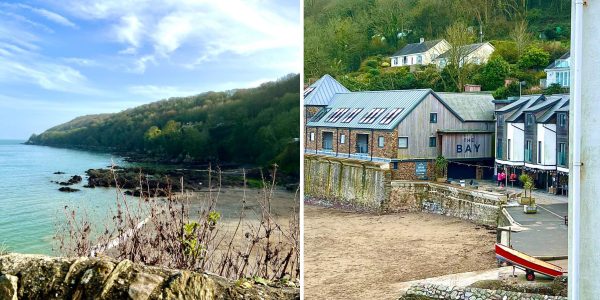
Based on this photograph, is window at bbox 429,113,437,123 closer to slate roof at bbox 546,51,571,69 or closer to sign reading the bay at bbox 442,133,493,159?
sign reading the bay at bbox 442,133,493,159

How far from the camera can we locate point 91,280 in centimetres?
320

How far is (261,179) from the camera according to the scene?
4.07 meters

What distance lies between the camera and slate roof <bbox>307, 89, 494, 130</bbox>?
339 centimetres

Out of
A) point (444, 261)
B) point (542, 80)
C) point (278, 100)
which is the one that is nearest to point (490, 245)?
point (444, 261)

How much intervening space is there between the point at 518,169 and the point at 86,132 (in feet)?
7.55

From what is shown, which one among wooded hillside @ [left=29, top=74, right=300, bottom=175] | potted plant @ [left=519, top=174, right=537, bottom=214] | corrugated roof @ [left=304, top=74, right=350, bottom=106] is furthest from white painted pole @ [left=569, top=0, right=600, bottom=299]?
wooded hillside @ [left=29, top=74, right=300, bottom=175]

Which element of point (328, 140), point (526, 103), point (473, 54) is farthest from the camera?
point (328, 140)

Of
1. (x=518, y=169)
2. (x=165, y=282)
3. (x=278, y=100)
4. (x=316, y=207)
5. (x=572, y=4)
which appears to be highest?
(x=572, y=4)

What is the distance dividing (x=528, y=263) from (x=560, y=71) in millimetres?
907

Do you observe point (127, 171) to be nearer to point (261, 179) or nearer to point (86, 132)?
point (86, 132)

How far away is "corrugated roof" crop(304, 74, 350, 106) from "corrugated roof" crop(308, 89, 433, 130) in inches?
1.7

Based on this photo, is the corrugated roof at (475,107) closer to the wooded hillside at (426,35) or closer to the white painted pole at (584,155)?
the wooded hillside at (426,35)

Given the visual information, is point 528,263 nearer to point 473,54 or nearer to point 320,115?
point 473,54

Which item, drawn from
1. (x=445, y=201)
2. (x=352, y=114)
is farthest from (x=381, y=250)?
(x=352, y=114)
